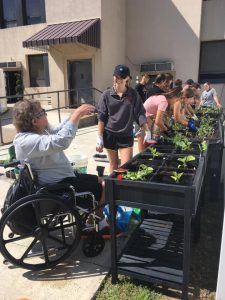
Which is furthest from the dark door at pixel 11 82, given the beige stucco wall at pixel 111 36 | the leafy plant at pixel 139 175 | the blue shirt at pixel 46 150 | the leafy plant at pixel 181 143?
the leafy plant at pixel 139 175

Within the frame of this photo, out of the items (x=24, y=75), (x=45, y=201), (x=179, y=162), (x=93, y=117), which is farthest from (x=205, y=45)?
(x=45, y=201)

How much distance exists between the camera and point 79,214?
7.86 ft

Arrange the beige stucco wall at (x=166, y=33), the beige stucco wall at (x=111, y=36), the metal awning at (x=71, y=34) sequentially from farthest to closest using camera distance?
the beige stucco wall at (x=166, y=33)
the beige stucco wall at (x=111, y=36)
the metal awning at (x=71, y=34)

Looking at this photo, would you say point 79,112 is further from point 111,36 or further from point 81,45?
point 111,36

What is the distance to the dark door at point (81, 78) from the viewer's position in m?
11.3

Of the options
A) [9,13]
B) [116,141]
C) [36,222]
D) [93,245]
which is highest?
[9,13]

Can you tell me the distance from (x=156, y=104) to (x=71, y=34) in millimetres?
6438

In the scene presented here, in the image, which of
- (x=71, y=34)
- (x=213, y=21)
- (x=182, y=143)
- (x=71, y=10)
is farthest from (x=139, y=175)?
(x=213, y=21)

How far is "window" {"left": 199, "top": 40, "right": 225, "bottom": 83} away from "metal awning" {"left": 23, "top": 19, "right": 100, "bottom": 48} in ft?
14.3

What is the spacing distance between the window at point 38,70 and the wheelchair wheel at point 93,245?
10848mm

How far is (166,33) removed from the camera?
11523 mm

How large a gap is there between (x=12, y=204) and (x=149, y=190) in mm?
1061

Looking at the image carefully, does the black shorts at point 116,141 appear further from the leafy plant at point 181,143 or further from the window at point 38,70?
the window at point 38,70

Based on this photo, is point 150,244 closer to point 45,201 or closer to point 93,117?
point 45,201
